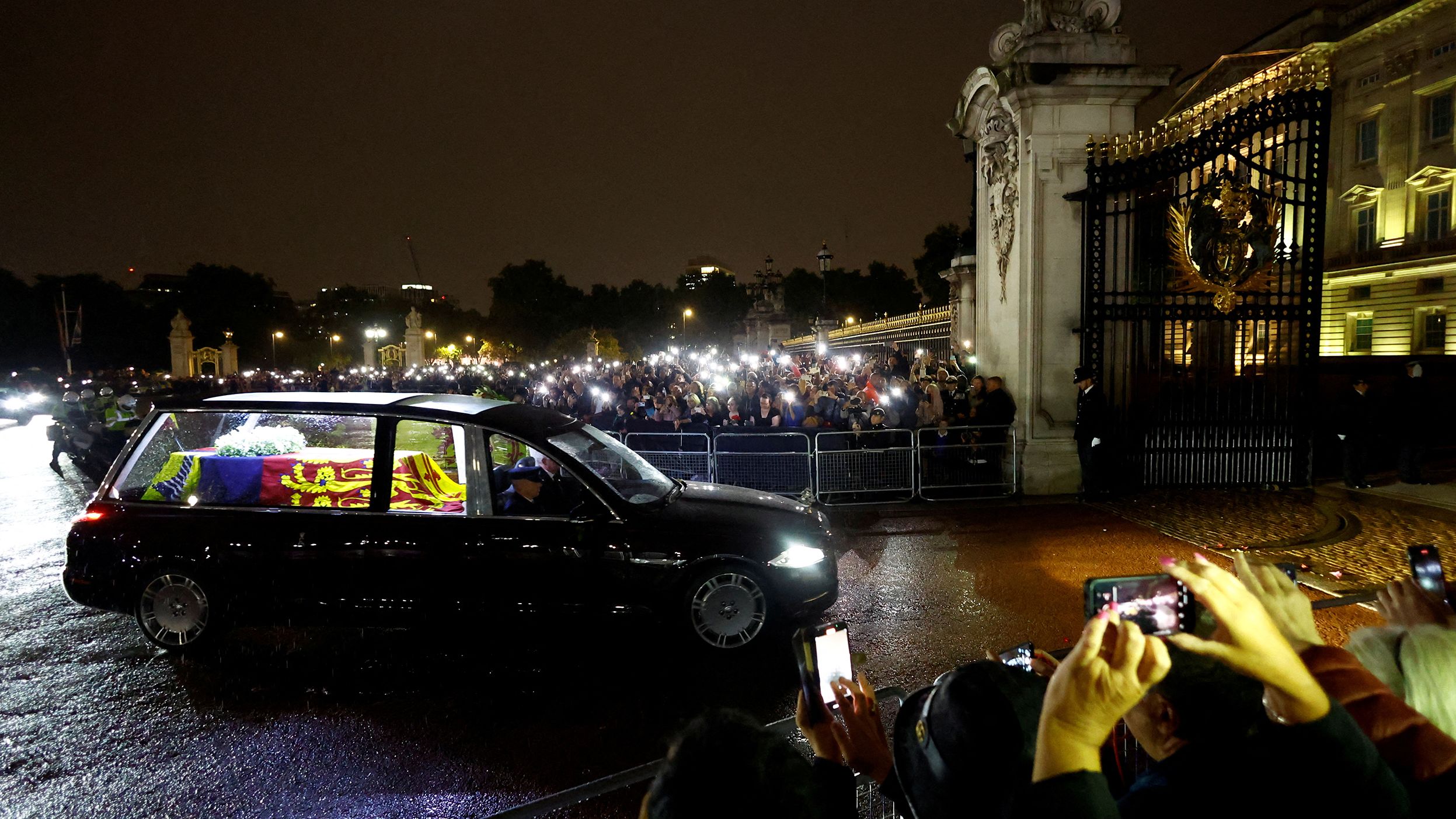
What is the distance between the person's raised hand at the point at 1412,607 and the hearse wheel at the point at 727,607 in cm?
382

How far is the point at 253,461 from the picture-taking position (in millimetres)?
5898

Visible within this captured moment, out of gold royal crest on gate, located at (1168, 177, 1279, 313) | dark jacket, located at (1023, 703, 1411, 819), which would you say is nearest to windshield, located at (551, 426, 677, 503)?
dark jacket, located at (1023, 703, 1411, 819)

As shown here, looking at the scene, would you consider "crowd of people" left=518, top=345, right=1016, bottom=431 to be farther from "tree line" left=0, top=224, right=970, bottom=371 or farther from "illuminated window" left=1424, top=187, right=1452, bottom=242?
"tree line" left=0, top=224, right=970, bottom=371

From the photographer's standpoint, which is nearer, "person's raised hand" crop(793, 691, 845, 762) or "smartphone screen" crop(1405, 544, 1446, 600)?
"person's raised hand" crop(793, 691, 845, 762)

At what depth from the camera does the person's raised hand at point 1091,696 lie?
127cm

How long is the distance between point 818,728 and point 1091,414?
29.8ft

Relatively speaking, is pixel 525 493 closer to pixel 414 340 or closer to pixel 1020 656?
pixel 1020 656

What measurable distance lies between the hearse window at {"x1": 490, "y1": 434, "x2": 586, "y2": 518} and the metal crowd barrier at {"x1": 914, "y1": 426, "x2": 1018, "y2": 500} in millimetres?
6110

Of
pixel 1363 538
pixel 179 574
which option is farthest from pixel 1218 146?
pixel 179 574

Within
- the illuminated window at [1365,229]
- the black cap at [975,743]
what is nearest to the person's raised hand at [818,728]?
the black cap at [975,743]

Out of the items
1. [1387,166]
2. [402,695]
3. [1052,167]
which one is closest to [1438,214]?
[1387,166]

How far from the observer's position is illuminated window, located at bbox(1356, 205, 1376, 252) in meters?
38.6

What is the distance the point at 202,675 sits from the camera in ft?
A: 17.4

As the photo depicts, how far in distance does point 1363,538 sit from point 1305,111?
5.20m
